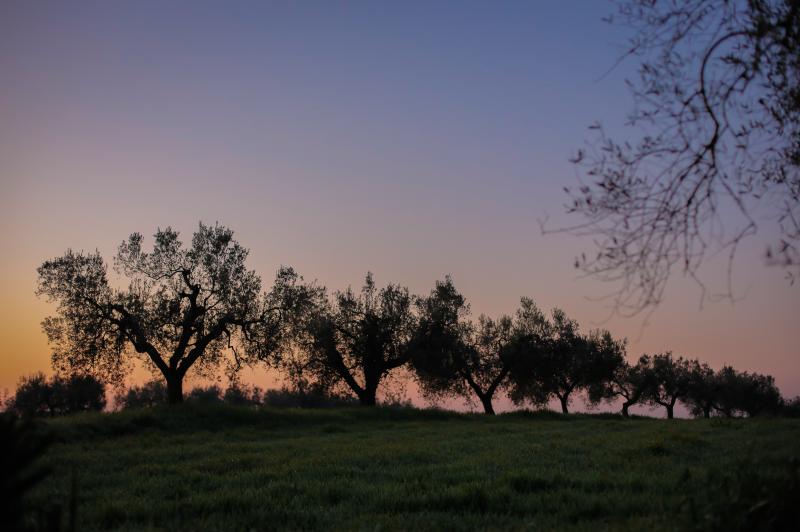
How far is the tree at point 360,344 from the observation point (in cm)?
4919

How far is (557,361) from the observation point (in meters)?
57.3

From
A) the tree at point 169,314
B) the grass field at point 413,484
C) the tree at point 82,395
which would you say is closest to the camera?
the grass field at point 413,484

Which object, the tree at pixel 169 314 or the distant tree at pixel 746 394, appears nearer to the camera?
the tree at pixel 169 314

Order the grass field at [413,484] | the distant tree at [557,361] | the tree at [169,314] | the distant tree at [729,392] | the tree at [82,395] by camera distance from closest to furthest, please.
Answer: the grass field at [413,484] → the tree at [169,314] → the distant tree at [557,361] → the tree at [82,395] → the distant tree at [729,392]

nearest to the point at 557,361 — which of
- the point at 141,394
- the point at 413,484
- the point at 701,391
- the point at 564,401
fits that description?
the point at 564,401

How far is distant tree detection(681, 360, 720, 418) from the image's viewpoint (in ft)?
251

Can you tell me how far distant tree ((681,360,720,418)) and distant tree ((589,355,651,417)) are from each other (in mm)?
7511

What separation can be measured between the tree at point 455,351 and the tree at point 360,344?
160 cm

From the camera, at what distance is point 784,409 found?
81500mm

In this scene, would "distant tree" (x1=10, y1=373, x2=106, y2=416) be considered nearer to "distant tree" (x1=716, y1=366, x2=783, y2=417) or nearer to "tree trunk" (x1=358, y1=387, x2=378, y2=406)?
"tree trunk" (x1=358, y1=387, x2=378, y2=406)

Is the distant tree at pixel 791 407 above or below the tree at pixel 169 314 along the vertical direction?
below

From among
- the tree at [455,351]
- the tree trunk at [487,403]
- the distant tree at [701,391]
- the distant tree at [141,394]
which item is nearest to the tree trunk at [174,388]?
the tree at [455,351]

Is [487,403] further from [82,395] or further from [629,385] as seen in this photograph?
[82,395]

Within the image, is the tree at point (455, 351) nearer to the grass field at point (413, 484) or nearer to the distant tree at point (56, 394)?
the grass field at point (413, 484)
